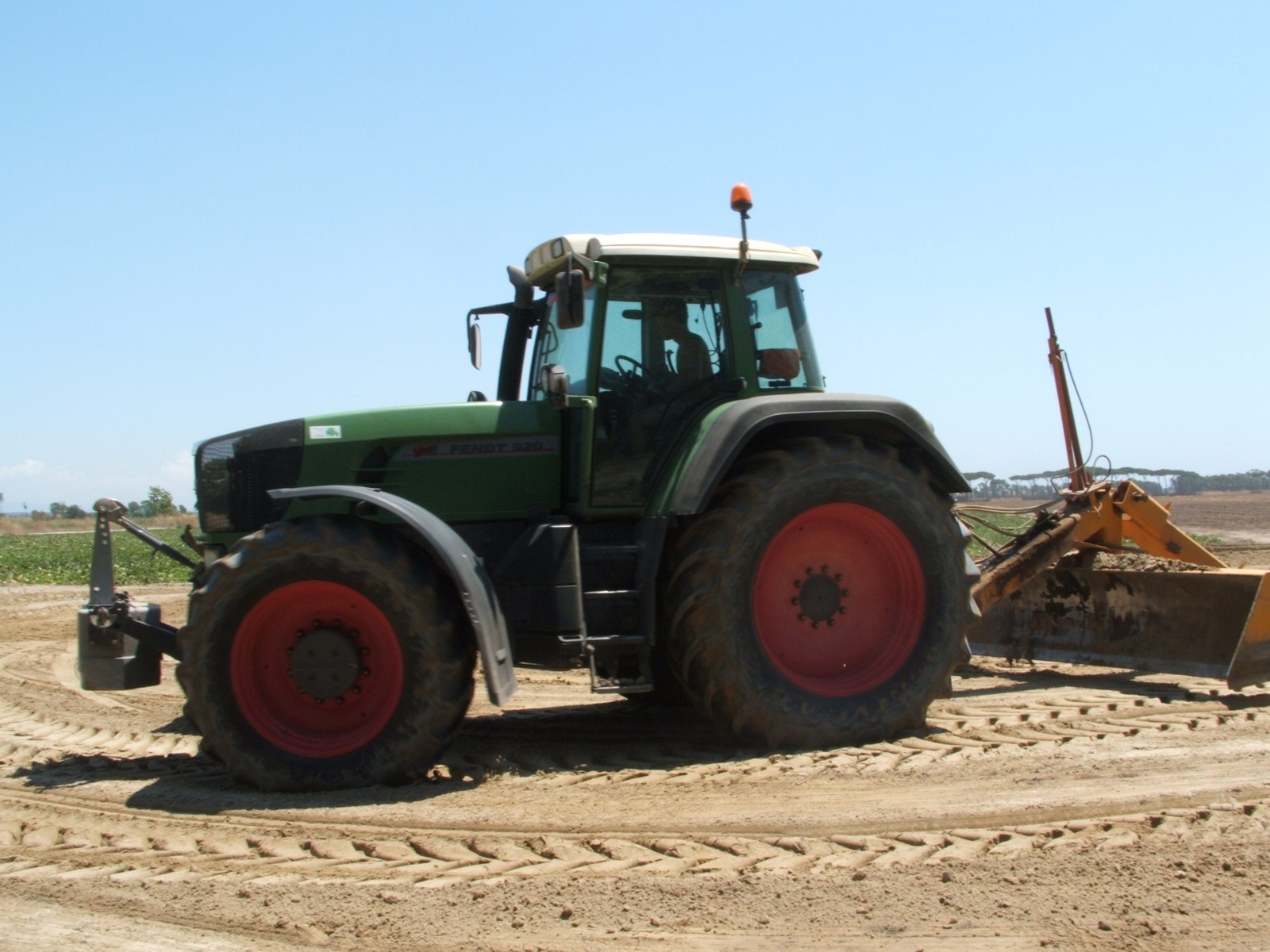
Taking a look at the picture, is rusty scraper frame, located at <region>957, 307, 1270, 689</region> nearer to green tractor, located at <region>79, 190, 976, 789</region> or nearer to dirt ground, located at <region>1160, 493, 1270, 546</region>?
green tractor, located at <region>79, 190, 976, 789</region>

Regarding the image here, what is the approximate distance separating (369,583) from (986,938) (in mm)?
2863

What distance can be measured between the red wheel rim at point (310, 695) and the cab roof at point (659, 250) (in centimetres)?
203

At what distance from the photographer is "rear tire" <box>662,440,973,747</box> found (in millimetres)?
5367

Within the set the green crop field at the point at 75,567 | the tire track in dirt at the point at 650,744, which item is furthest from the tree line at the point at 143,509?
the tire track in dirt at the point at 650,744

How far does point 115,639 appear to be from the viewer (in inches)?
206

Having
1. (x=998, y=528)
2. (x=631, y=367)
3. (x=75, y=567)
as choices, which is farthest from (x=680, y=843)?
(x=75, y=567)

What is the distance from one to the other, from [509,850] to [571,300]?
8.22 ft

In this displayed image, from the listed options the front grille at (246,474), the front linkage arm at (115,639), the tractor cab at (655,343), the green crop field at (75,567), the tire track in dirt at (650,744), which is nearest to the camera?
the tire track in dirt at (650,744)

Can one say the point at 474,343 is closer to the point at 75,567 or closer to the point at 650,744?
the point at 650,744

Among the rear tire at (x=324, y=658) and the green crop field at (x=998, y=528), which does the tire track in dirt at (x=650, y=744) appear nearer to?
the rear tire at (x=324, y=658)

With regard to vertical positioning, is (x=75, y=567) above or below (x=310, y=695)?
below

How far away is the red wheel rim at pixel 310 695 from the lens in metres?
4.89

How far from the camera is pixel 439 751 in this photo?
16.0ft

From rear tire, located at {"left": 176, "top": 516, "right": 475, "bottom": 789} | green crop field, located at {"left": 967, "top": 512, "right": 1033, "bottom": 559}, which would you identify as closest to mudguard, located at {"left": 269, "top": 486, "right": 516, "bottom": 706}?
rear tire, located at {"left": 176, "top": 516, "right": 475, "bottom": 789}
